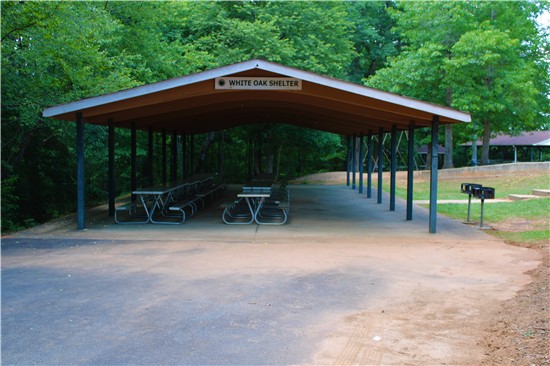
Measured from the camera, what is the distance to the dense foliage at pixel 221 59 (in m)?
10.9

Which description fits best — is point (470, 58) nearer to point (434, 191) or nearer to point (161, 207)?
point (434, 191)

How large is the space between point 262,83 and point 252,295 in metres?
4.98

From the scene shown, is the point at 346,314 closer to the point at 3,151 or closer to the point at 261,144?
the point at 3,151

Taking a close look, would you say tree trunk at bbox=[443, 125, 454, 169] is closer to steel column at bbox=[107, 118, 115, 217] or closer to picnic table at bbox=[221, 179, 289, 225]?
picnic table at bbox=[221, 179, 289, 225]

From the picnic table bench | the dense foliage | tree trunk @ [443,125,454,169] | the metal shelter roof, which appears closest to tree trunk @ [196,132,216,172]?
the dense foliage

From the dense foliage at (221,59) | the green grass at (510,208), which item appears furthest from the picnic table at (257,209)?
the green grass at (510,208)

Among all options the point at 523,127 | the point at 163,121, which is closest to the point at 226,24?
the point at 163,121

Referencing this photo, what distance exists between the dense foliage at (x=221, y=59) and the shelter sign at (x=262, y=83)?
10.3ft

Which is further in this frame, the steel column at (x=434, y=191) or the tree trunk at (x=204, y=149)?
the tree trunk at (x=204, y=149)

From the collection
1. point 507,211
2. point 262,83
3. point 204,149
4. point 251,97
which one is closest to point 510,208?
point 507,211

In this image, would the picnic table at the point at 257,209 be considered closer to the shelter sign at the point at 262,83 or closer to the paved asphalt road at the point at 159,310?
the shelter sign at the point at 262,83

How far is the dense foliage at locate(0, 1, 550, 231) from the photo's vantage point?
10859mm

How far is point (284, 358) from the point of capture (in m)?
3.84

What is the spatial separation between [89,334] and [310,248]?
458 centimetres
